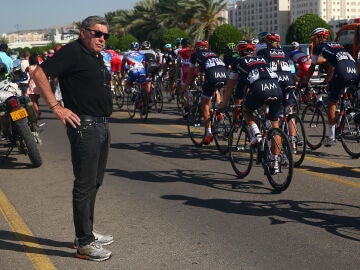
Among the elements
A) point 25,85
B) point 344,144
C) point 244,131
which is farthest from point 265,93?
point 25,85

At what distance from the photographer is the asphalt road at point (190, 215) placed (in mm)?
4902

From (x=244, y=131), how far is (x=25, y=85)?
865 centimetres

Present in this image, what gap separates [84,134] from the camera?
477 cm

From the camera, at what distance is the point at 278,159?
23.4ft

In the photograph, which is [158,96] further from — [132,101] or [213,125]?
[213,125]

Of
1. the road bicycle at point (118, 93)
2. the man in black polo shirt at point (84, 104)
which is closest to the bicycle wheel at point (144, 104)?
the road bicycle at point (118, 93)

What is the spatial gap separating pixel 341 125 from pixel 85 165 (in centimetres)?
560

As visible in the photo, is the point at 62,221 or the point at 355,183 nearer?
the point at 62,221

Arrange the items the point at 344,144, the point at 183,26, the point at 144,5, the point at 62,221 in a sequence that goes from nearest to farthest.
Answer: the point at 62,221 < the point at 344,144 < the point at 183,26 < the point at 144,5

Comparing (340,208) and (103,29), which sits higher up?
(103,29)

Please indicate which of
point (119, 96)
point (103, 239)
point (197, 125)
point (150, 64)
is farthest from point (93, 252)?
point (119, 96)

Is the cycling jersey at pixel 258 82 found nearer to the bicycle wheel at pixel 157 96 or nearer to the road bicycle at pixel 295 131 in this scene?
the road bicycle at pixel 295 131

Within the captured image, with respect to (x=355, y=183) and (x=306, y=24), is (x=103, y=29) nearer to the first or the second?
(x=355, y=183)

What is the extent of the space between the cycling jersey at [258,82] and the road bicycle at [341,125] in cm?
167
